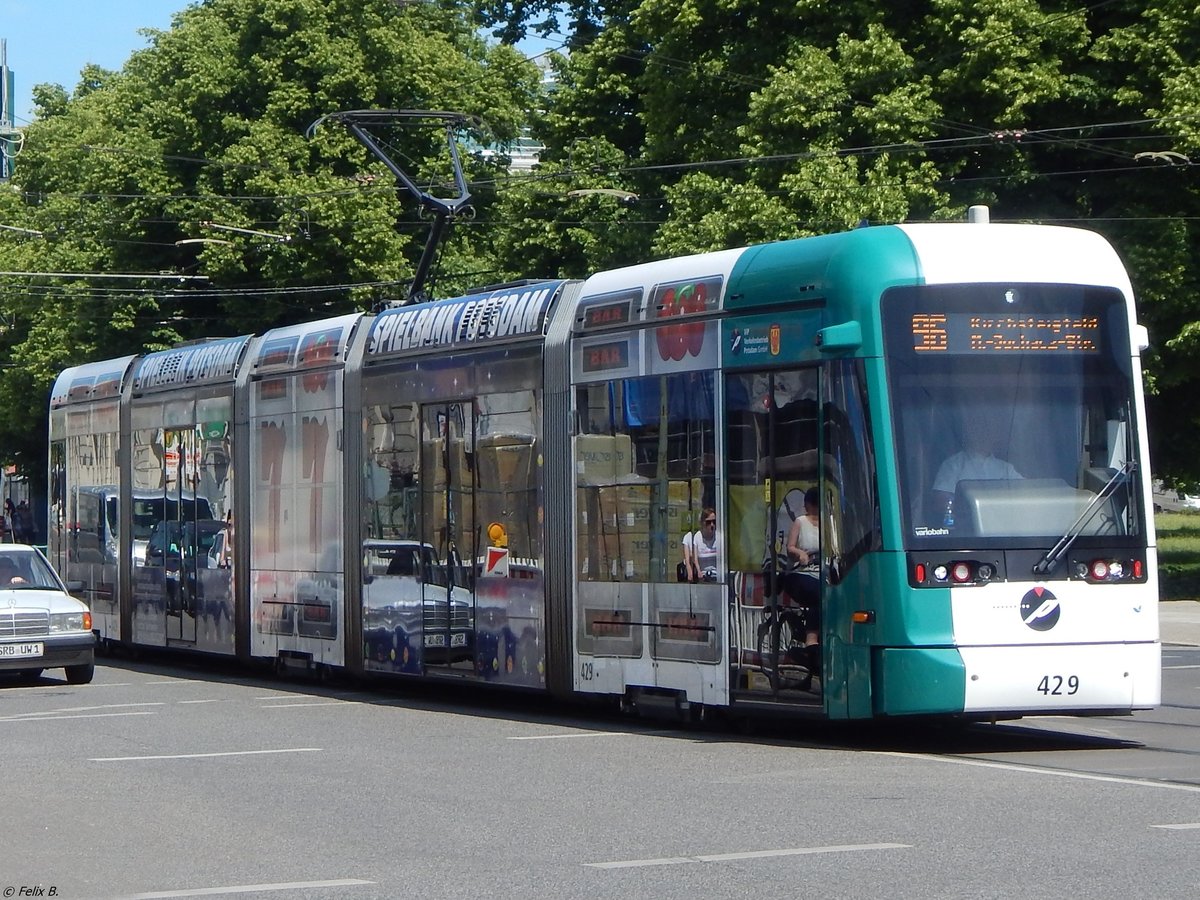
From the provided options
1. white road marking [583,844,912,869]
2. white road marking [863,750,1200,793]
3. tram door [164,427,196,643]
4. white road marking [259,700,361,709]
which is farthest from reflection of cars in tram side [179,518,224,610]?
white road marking [583,844,912,869]

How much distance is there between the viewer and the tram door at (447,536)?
651 inches

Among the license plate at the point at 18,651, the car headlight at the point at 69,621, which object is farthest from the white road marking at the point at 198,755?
the car headlight at the point at 69,621

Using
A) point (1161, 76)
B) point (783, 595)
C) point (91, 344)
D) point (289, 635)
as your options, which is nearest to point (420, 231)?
point (91, 344)

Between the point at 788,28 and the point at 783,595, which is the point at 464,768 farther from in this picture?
the point at 788,28

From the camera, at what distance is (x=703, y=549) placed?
1368 centimetres

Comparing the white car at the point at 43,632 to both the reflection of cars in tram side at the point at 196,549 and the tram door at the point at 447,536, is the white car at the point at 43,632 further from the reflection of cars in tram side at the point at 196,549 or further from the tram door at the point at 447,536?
the tram door at the point at 447,536

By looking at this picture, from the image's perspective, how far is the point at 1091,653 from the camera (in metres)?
12.3

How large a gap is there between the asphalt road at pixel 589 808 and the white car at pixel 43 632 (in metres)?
3.99

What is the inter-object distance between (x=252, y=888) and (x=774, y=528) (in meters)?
5.82

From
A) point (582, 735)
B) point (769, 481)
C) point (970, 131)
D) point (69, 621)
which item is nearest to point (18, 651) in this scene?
point (69, 621)

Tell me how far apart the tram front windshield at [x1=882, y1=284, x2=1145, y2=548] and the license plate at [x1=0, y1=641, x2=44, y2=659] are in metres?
11.0

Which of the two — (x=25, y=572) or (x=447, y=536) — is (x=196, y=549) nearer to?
(x=25, y=572)

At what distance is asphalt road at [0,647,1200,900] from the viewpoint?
793 centimetres

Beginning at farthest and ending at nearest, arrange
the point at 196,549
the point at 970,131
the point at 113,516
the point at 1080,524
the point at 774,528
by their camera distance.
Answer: the point at 970,131 → the point at 113,516 → the point at 196,549 → the point at 774,528 → the point at 1080,524
